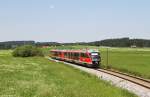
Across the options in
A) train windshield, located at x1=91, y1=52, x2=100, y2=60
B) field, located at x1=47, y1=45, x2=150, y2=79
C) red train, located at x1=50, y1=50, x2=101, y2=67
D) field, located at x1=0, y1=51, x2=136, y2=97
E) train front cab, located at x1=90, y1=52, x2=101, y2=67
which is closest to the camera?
field, located at x1=0, y1=51, x2=136, y2=97

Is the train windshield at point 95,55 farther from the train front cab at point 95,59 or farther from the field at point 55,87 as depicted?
the field at point 55,87

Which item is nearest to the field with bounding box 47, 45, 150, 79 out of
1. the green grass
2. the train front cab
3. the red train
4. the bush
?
the green grass

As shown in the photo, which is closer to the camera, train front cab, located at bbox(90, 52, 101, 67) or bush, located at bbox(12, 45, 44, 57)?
train front cab, located at bbox(90, 52, 101, 67)

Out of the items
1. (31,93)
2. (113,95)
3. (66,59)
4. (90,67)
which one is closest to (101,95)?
(113,95)

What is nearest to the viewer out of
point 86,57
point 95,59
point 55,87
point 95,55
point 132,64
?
point 55,87

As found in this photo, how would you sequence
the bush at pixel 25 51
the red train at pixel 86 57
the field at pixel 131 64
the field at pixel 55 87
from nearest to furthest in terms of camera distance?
1. the field at pixel 55 87
2. the field at pixel 131 64
3. the red train at pixel 86 57
4. the bush at pixel 25 51

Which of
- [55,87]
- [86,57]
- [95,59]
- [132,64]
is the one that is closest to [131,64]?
[132,64]

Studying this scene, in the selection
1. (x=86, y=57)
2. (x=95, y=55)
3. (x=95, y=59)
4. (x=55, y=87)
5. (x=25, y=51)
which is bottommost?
(x=25, y=51)

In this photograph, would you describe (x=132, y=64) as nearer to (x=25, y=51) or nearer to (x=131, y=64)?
(x=131, y=64)

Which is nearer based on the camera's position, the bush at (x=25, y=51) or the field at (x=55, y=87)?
the field at (x=55, y=87)

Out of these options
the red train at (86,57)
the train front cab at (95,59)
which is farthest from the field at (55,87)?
the red train at (86,57)

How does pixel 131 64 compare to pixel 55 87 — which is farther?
pixel 131 64

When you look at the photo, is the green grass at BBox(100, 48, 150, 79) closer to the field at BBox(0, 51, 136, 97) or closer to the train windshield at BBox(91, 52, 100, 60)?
the train windshield at BBox(91, 52, 100, 60)

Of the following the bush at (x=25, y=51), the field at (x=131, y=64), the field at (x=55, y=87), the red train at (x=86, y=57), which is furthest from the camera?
the bush at (x=25, y=51)
